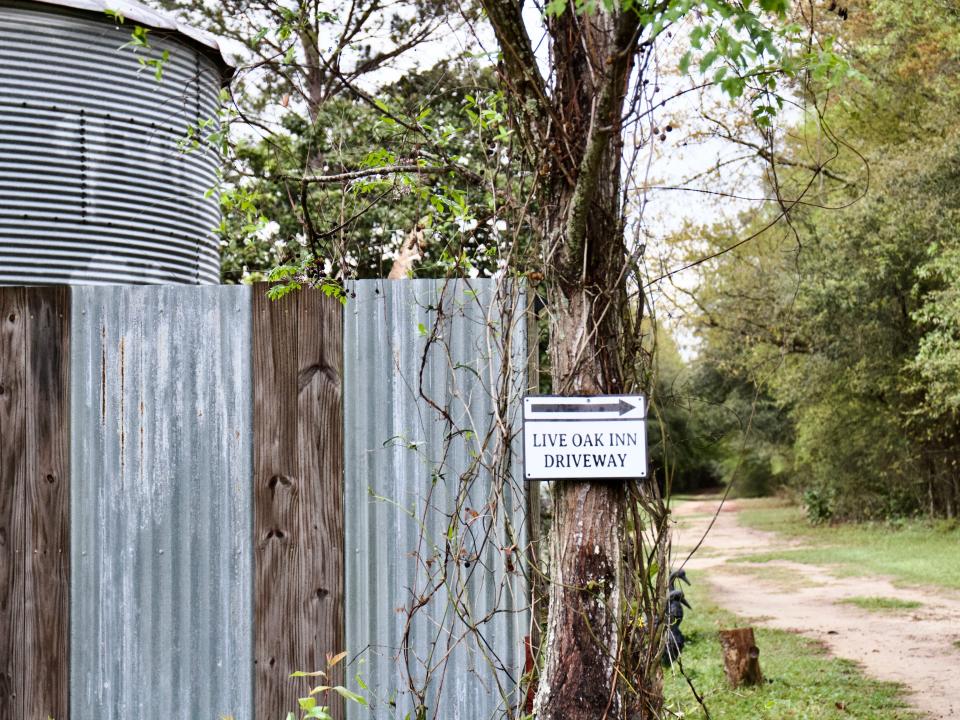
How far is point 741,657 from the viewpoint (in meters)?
7.58

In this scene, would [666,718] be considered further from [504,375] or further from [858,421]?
[858,421]

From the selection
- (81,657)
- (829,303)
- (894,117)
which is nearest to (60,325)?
(81,657)

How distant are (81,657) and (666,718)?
2.16 m

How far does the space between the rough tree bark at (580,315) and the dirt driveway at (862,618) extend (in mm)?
1060

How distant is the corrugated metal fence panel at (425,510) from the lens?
3.79 metres

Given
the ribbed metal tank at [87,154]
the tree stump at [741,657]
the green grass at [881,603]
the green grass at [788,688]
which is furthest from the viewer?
the green grass at [881,603]

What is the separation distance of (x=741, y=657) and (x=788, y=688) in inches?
17.4

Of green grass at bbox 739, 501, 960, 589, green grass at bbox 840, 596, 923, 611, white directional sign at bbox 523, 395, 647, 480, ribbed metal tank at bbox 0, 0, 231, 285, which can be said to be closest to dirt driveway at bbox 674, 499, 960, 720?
green grass at bbox 840, 596, 923, 611

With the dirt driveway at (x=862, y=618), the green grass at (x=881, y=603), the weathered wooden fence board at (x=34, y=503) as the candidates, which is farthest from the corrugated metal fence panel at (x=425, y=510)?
the green grass at (x=881, y=603)

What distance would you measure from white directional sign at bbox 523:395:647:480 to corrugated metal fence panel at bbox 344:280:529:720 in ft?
1.46

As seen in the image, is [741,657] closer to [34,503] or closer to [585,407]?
[585,407]

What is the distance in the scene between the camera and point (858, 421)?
2280 centimetres

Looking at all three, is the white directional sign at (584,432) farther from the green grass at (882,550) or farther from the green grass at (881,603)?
the green grass at (882,550)

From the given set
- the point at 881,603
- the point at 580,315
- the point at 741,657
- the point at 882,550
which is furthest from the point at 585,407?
the point at 882,550
